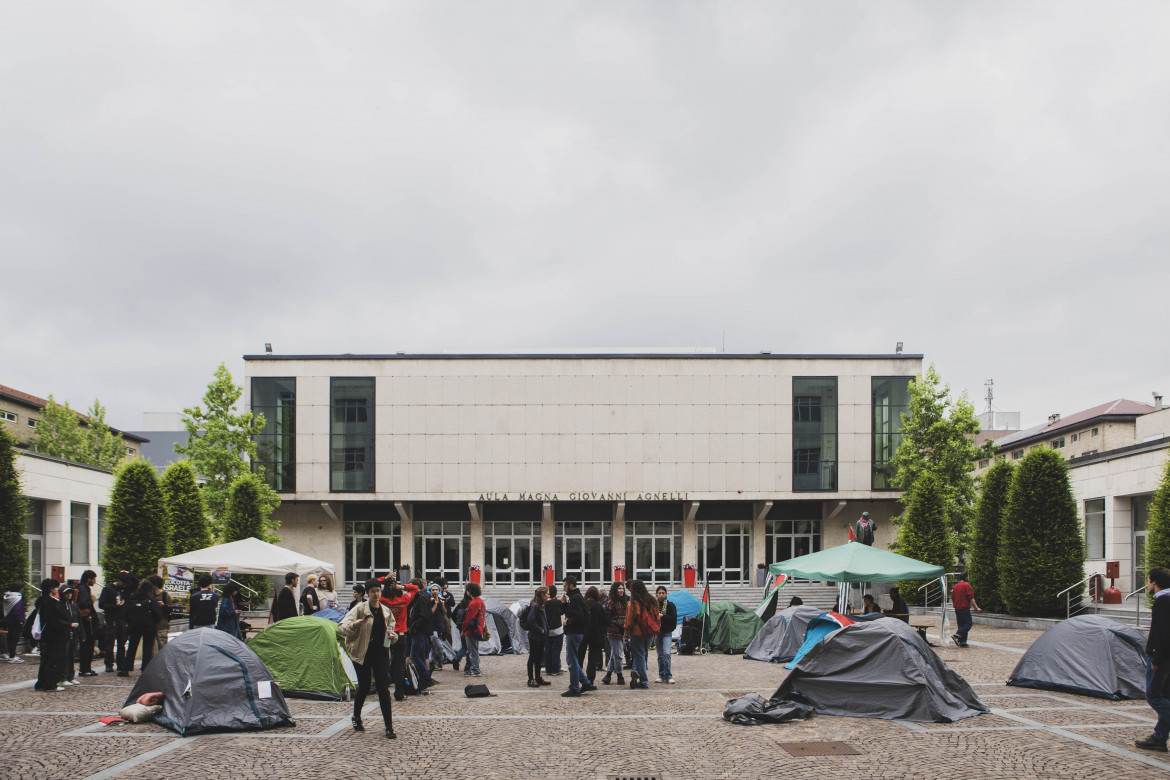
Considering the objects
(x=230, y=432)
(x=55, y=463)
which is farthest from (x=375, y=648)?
(x=230, y=432)

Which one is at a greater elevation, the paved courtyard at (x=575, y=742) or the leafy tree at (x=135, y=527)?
the leafy tree at (x=135, y=527)

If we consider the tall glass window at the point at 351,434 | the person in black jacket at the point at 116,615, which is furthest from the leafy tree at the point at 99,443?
the person in black jacket at the point at 116,615

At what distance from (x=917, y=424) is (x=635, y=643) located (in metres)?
28.4

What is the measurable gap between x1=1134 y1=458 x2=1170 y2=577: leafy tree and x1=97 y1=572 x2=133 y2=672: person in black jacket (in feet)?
72.7

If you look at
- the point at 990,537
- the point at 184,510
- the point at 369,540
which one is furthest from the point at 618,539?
the point at 184,510

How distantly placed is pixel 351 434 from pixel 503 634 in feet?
89.5

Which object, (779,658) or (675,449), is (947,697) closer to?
(779,658)

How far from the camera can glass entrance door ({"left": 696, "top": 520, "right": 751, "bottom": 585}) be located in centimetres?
4825

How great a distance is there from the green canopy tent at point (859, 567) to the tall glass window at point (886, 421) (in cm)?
2657

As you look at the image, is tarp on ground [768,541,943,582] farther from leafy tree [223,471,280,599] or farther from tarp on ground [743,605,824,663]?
leafy tree [223,471,280,599]

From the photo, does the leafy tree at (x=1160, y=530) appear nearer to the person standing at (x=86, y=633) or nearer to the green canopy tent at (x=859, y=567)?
the green canopy tent at (x=859, y=567)

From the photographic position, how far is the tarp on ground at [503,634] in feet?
68.8

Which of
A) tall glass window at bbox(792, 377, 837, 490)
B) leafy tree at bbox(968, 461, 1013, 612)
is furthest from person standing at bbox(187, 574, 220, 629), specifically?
tall glass window at bbox(792, 377, 837, 490)

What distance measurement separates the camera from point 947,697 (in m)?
12.3
